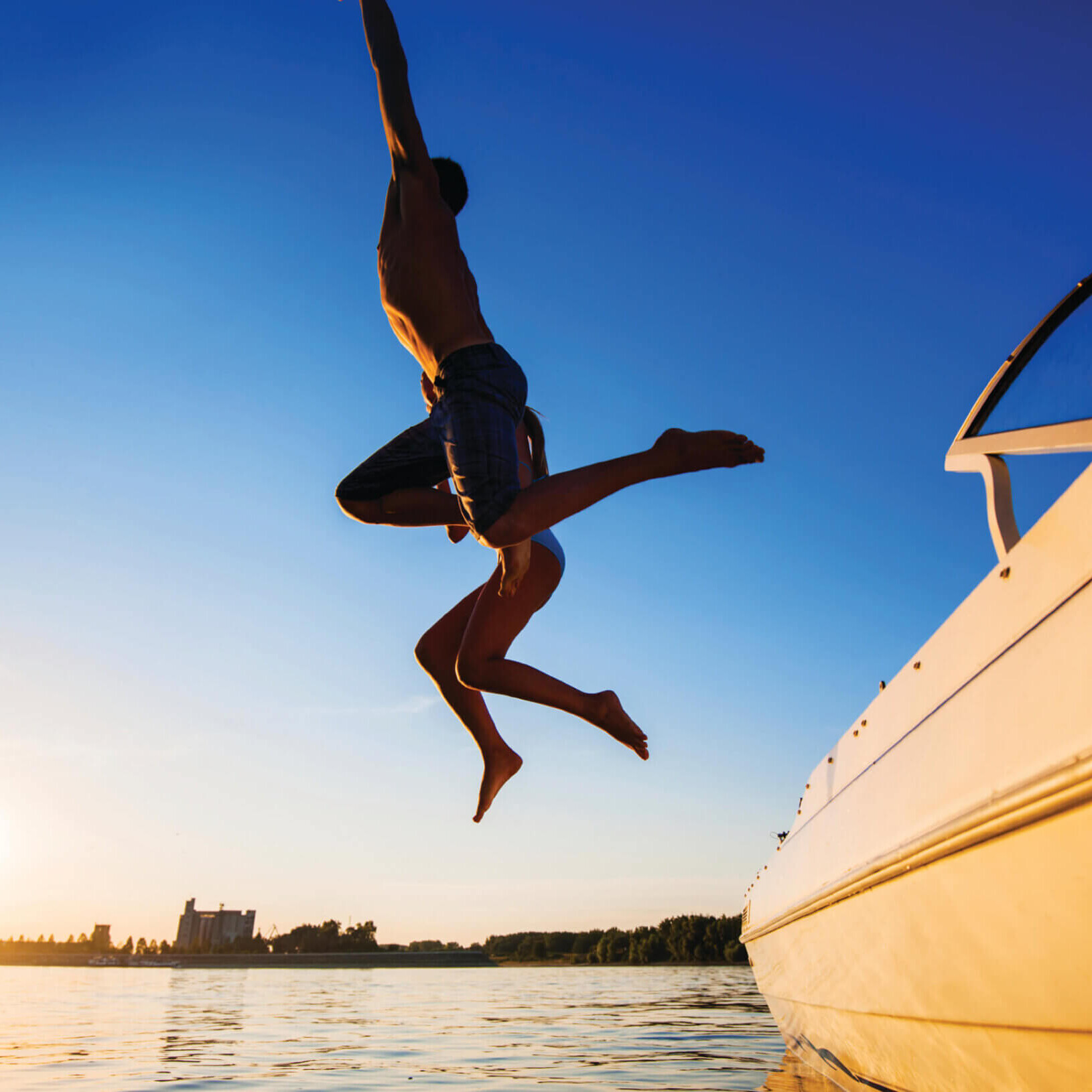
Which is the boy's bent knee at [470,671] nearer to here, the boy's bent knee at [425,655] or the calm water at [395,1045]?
the boy's bent knee at [425,655]

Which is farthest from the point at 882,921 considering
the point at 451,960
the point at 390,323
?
the point at 451,960

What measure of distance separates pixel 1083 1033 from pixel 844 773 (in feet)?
5.97

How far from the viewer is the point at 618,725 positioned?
3.16m

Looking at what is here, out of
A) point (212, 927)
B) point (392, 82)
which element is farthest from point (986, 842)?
point (212, 927)

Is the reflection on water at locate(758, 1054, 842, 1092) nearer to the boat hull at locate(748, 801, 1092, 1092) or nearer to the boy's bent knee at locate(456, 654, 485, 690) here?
the boat hull at locate(748, 801, 1092, 1092)

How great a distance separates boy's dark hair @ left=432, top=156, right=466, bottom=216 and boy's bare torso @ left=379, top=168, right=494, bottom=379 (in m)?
0.36

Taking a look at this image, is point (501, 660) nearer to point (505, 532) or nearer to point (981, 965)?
point (505, 532)

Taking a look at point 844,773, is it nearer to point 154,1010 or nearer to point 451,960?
point 154,1010

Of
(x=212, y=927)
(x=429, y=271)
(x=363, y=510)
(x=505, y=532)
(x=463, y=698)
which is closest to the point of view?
(x=505, y=532)

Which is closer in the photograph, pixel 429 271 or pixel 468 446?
pixel 468 446

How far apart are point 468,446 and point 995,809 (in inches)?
68.8

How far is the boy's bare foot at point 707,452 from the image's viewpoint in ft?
8.77

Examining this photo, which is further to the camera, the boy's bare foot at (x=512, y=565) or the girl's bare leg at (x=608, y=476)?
the boy's bare foot at (x=512, y=565)

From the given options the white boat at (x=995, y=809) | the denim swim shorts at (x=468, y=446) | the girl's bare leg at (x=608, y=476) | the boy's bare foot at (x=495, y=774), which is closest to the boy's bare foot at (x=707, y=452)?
the girl's bare leg at (x=608, y=476)
